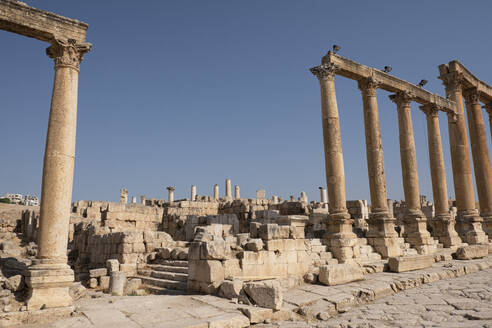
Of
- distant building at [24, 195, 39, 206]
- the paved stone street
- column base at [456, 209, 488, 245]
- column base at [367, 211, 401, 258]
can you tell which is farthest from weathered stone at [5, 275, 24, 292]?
distant building at [24, 195, 39, 206]

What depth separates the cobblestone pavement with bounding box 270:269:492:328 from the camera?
656 centimetres

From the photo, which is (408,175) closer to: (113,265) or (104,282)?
(113,265)

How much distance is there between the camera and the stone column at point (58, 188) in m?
7.44

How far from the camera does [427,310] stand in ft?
24.7

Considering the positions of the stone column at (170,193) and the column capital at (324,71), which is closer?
the column capital at (324,71)

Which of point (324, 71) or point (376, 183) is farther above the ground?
point (324, 71)

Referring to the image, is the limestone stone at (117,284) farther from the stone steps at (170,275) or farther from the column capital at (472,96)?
the column capital at (472,96)

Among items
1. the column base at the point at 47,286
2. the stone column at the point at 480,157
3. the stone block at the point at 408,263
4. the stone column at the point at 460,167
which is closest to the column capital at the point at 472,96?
the stone column at the point at 480,157

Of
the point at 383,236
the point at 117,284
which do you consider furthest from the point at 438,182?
the point at 117,284

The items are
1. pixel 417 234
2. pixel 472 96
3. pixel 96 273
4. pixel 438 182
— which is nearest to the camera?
pixel 96 273

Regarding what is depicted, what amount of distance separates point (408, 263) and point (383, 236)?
2412 millimetres

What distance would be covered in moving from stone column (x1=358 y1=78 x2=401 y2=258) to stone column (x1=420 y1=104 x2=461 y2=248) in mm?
4938

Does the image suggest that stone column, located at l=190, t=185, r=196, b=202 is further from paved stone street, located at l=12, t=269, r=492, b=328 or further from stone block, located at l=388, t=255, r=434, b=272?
paved stone street, located at l=12, t=269, r=492, b=328

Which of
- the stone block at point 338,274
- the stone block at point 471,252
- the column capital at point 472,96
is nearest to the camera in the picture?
the stone block at point 338,274
